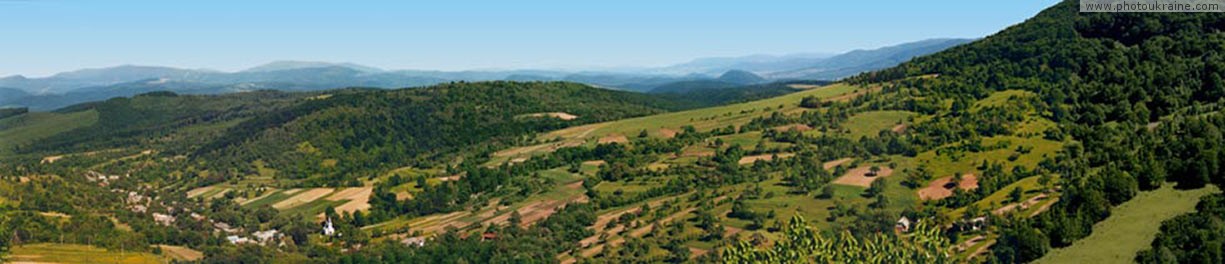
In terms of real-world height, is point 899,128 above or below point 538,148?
above

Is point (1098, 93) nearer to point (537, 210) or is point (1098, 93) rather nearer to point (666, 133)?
point (537, 210)

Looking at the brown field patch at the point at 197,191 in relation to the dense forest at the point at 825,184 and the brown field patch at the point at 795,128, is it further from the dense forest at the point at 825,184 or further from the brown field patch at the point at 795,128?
the brown field patch at the point at 795,128

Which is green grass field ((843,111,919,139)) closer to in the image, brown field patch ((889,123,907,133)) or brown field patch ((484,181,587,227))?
brown field patch ((889,123,907,133))

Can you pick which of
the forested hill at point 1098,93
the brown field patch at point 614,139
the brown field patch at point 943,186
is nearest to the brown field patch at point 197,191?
the brown field patch at point 614,139

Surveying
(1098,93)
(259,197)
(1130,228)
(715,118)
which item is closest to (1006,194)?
(1130,228)

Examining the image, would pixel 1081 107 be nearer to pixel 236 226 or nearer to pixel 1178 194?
pixel 1178 194

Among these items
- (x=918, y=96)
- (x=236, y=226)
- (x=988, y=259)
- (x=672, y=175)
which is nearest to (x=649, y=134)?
(x=672, y=175)
